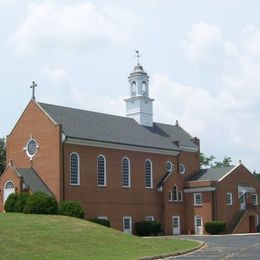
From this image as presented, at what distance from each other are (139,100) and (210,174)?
11706 mm

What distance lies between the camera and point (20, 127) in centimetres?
6166

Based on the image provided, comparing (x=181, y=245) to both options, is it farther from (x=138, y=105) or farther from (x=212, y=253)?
(x=138, y=105)

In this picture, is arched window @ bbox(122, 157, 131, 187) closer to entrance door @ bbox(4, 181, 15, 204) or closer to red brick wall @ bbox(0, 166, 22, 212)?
red brick wall @ bbox(0, 166, 22, 212)

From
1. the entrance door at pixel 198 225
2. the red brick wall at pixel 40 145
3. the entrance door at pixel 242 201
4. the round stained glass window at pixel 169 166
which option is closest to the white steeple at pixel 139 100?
the round stained glass window at pixel 169 166

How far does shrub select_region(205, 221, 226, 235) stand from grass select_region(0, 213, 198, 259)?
2409 cm

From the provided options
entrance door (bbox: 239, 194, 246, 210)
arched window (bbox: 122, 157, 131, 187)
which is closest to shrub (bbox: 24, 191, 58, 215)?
arched window (bbox: 122, 157, 131, 187)

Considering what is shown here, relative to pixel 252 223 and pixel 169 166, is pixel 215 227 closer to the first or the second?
pixel 252 223

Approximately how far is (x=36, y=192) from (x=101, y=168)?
9842mm

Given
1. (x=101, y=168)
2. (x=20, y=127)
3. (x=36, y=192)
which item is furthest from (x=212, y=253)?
(x=20, y=127)

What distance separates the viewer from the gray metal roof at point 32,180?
5584cm

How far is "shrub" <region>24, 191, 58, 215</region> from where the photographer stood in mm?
50566

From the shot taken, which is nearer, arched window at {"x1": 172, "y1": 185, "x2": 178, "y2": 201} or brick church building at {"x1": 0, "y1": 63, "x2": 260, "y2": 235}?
brick church building at {"x1": 0, "y1": 63, "x2": 260, "y2": 235}

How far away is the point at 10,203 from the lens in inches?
2105

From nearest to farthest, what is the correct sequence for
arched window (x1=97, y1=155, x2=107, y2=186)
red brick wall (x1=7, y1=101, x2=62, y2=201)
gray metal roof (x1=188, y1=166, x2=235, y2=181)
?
1. red brick wall (x1=7, y1=101, x2=62, y2=201)
2. arched window (x1=97, y1=155, x2=107, y2=186)
3. gray metal roof (x1=188, y1=166, x2=235, y2=181)
